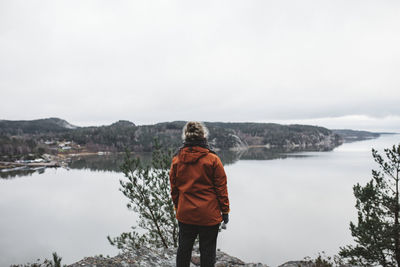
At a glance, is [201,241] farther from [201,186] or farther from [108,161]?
[108,161]

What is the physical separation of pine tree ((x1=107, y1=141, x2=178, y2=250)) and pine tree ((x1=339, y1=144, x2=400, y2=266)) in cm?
511

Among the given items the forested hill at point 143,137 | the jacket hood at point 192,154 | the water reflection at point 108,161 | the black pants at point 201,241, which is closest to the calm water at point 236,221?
the black pants at point 201,241

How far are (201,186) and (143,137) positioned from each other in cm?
12950

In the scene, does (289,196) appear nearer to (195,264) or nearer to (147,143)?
(195,264)

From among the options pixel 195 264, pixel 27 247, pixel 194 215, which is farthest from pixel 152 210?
pixel 27 247

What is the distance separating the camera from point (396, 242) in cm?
609

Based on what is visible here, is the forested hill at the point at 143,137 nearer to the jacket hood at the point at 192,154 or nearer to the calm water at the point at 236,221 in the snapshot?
the calm water at the point at 236,221

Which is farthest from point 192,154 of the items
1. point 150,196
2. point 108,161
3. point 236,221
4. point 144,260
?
point 108,161

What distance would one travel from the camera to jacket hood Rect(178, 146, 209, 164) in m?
2.82

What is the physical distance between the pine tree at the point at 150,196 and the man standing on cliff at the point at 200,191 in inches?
174

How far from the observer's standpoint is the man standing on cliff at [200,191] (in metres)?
2.83

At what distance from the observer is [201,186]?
2.85 m

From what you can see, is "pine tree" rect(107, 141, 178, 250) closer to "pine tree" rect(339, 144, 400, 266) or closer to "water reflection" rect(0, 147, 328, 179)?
"pine tree" rect(339, 144, 400, 266)

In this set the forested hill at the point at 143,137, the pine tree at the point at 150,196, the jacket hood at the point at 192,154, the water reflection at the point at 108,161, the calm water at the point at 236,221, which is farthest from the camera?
the forested hill at the point at 143,137
